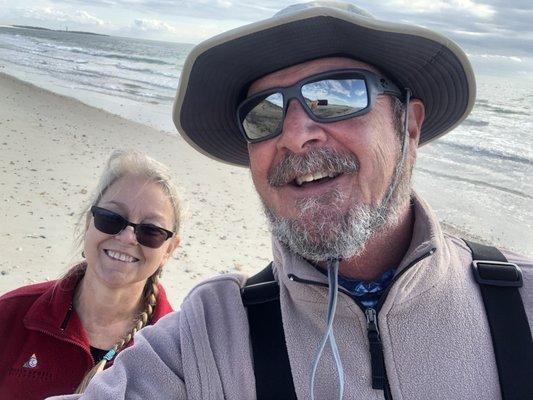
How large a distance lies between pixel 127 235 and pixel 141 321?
19.0 inches

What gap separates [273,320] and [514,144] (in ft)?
56.5

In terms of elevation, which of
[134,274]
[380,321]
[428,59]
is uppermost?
[428,59]

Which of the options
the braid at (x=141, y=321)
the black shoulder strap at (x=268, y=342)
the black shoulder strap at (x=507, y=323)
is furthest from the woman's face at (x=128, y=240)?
the black shoulder strap at (x=507, y=323)

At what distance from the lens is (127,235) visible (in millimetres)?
2902

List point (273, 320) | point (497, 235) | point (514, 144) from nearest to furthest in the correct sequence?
1. point (273, 320)
2. point (497, 235)
3. point (514, 144)

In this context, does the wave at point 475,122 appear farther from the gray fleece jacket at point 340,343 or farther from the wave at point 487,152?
the gray fleece jacket at point 340,343

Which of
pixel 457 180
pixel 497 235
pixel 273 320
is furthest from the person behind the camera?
pixel 457 180

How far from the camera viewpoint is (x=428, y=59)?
1978 mm

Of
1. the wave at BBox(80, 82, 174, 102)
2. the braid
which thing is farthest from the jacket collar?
the wave at BBox(80, 82, 174, 102)

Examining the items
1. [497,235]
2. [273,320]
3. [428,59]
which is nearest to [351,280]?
[273,320]

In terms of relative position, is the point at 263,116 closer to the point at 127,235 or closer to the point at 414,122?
the point at 414,122

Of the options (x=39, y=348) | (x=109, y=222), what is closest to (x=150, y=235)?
(x=109, y=222)

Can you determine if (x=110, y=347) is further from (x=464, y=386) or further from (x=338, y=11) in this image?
(x=338, y=11)

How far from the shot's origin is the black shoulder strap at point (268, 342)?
1.66 meters
